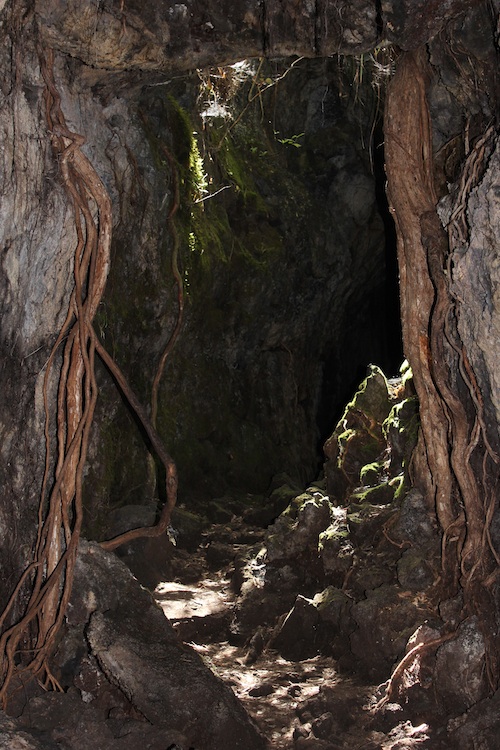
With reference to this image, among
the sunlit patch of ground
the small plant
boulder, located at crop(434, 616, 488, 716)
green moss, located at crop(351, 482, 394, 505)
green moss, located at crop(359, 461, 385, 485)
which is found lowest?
the sunlit patch of ground

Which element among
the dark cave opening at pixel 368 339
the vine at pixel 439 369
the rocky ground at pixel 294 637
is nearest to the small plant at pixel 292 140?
the dark cave opening at pixel 368 339

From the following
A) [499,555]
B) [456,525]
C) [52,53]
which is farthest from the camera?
[456,525]

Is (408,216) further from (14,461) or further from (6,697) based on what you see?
(6,697)

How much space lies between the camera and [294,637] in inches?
204

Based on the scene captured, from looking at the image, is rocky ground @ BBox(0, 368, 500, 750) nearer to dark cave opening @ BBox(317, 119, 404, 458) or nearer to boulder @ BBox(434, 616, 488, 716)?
boulder @ BBox(434, 616, 488, 716)

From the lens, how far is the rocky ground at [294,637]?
379 centimetres

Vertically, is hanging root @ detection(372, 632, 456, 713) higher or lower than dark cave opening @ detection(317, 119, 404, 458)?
lower

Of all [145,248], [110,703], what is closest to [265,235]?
[145,248]

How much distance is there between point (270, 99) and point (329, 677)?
7.49m

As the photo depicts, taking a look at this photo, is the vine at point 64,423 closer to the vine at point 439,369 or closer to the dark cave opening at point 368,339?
the vine at point 439,369

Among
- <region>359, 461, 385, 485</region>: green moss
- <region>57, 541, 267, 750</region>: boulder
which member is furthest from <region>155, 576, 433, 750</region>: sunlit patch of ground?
<region>359, 461, 385, 485</region>: green moss

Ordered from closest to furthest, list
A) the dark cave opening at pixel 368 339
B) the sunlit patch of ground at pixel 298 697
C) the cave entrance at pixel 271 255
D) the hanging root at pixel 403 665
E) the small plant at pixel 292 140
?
the sunlit patch of ground at pixel 298 697 < the hanging root at pixel 403 665 < the cave entrance at pixel 271 255 < the small plant at pixel 292 140 < the dark cave opening at pixel 368 339

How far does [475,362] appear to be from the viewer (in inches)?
165

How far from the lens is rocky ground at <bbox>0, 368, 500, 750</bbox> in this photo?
379cm
